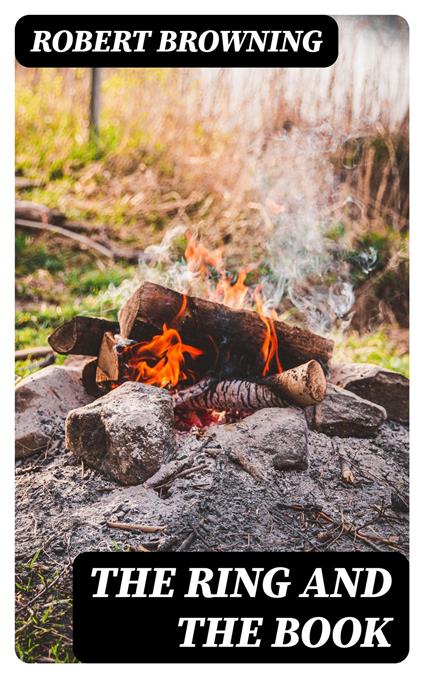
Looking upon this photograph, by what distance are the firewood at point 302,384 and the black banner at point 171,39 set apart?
1.24 m

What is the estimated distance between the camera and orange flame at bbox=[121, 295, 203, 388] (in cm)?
312

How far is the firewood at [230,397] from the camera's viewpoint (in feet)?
10.2

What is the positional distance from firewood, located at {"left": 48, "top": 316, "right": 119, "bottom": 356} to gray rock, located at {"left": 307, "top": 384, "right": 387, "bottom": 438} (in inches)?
36.3

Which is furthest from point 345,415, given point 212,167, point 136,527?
point 212,167

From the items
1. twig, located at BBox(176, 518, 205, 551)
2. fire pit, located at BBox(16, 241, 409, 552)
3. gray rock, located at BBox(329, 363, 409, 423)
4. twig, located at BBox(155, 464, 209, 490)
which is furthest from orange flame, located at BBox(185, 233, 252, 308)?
twig, located at BBox(176, 518, 205, 551)

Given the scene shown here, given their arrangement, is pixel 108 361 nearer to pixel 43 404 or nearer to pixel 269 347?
pixel 43 404

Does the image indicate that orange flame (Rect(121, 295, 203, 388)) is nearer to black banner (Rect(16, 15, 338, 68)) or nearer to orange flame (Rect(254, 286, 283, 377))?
orange flame (Rect(254, 286, 283, 377))

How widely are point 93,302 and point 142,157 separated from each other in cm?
148

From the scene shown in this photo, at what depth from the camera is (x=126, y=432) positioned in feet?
9.42

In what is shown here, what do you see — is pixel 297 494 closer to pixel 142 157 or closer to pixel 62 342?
pixel 62 342

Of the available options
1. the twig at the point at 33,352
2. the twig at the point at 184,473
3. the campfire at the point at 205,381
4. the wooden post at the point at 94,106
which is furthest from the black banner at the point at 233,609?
the wooden post at the point at 94,106

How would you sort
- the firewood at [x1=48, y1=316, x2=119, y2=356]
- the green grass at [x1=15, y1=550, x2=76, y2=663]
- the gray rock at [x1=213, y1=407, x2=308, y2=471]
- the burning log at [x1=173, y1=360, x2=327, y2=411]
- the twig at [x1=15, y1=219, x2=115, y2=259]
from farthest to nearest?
the twig at [x1=15, y1=219, x2=115, y2=259] < the firewood at [x1=48, y1=316, x2=119, y2=356] < the burning log at [x1=173, y1=360, x2=327, y2=411] < the gray rock at [x1=213, y1=407, x2=308, y2=471] < the green grass at [x1=15, y1=550, x2=76, y2=663]

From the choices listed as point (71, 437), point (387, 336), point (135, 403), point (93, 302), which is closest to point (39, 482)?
point (71, 437)

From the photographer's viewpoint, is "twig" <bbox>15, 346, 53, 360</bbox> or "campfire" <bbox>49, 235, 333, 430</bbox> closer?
"campfire" <bbox>49, 235, 333, 430</bbox>
